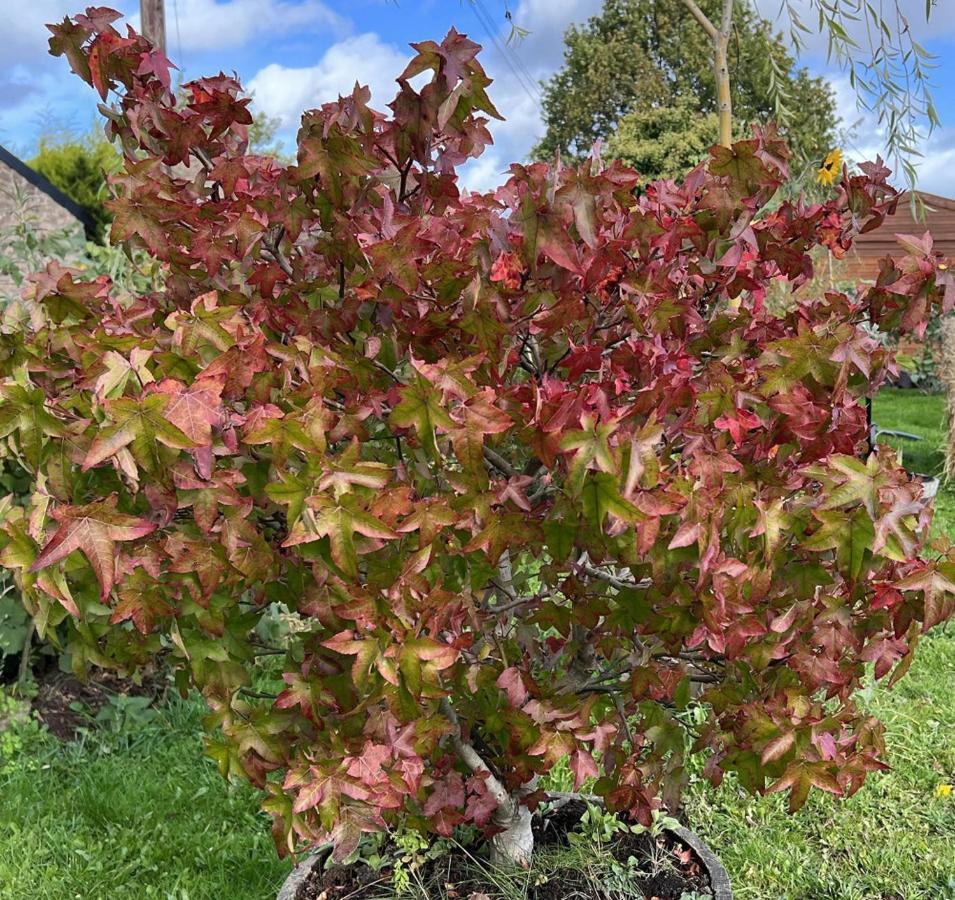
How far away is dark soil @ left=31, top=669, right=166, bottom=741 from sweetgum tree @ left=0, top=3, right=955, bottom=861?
2.27 m

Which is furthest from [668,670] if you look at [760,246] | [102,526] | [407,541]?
[102,526]

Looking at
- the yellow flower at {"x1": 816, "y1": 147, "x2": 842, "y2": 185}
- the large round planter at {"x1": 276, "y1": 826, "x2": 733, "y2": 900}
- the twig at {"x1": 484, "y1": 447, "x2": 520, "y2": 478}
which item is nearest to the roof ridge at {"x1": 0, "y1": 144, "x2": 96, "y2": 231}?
the yellow flower at {"x1": 816, "y1": 147, "x2": 842, "y2": 185}

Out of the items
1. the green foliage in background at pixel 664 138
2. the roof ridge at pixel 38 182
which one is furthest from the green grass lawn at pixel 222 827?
the green foliage in background at pixel 664 138

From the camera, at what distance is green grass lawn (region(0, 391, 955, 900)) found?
8.96 ft

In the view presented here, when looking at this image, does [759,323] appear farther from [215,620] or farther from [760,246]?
[215,620]

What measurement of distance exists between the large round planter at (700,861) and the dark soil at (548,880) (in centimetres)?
2

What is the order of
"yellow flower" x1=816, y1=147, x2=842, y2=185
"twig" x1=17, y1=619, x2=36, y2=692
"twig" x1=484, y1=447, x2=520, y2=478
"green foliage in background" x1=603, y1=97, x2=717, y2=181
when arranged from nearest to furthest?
"twig" x1=484, y1=447, x2=520, y2=478 < "yellow flower" x1=816, y1=147, x2=842, y2=185 < "twig" x1=17, y1=619, x2=36, y2=692 < "green foliage in background" x1=603, y1=97, x2=717, y2=181

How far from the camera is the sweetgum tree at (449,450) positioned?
1295mm

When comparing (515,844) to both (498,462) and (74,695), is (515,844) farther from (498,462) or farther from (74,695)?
(74,695)

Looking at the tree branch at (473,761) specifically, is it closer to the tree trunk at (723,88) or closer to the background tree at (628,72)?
the tree trunk at (723,88)

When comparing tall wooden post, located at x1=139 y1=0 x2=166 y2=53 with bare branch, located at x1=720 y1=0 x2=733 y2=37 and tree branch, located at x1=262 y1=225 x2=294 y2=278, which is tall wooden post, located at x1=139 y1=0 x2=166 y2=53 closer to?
bare branch, located at x1=720 y1=0 x2=733 y2=37

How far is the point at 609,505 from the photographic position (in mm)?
1179

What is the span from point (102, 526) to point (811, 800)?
8.70 ft

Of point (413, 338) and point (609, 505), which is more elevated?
point (413, 338)
